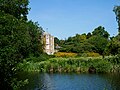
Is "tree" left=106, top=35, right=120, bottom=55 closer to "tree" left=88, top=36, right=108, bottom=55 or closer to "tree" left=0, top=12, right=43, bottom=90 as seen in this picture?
"tree" left=0, top=12, right=43, bottom=90

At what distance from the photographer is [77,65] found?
6097 cm

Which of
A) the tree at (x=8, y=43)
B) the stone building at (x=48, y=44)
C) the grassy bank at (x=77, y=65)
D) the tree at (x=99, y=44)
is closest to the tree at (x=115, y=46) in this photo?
the grassy bank at (x=77, y=65)

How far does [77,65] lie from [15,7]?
3341 cm

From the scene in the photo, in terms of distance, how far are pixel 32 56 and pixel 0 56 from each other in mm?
48087

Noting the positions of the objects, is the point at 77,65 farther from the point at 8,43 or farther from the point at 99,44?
the point at 99,44

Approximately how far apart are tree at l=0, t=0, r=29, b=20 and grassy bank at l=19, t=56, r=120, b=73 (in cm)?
2802

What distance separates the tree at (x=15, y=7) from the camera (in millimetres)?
26494

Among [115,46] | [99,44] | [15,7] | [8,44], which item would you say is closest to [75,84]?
[15,7]

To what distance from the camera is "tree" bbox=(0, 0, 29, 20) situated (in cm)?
2649

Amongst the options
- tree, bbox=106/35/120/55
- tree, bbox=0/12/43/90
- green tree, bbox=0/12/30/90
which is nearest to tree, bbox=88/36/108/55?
tree, bbox=106/35/120/55

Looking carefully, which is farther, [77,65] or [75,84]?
[77,65]

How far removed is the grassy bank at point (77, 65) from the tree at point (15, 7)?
28.0m

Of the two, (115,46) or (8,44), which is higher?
(115,46)

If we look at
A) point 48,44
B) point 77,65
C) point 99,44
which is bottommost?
point 77,65
